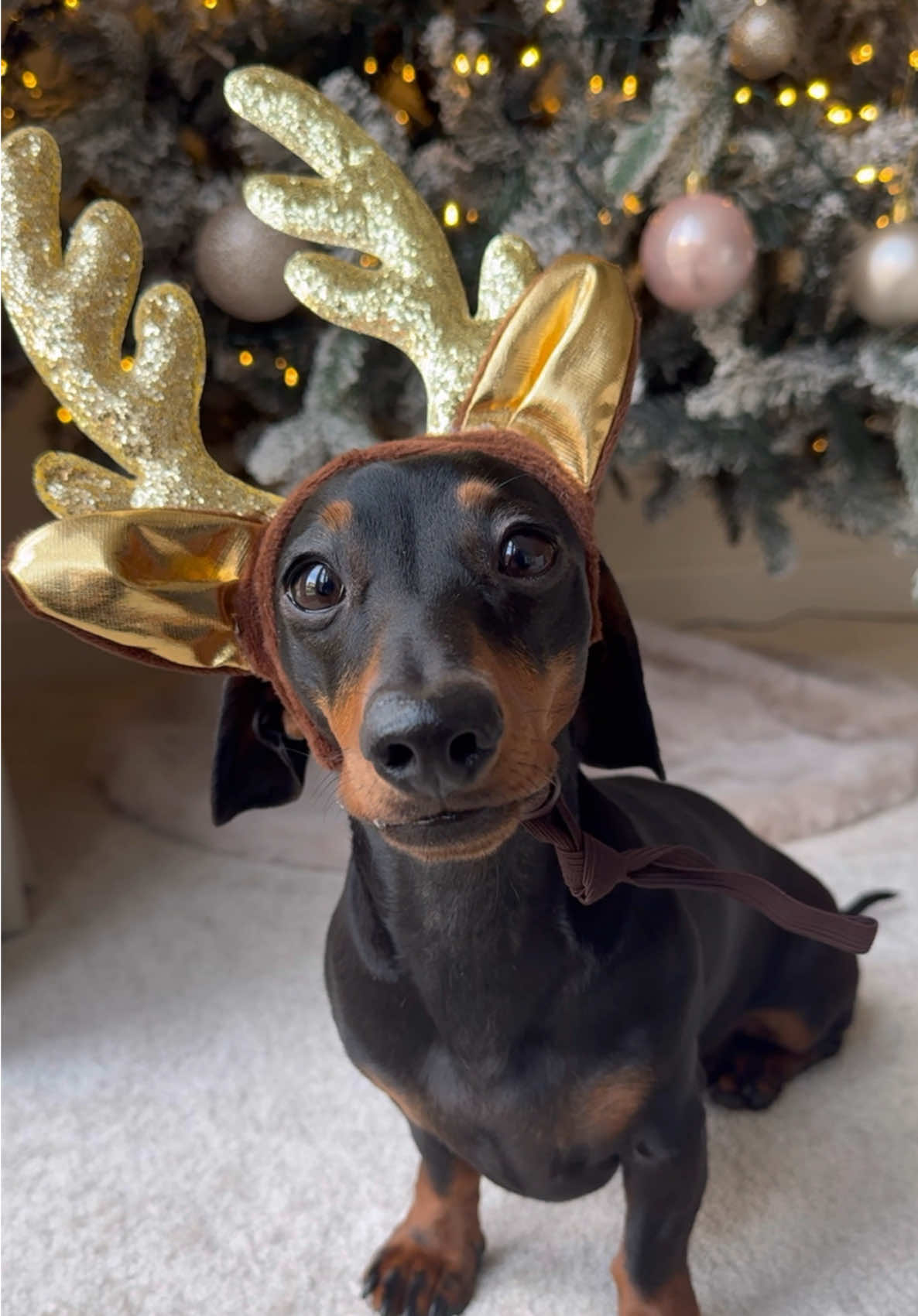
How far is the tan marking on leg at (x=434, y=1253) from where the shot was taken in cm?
88

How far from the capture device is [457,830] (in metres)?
0.60

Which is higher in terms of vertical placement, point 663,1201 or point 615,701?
point 615,701

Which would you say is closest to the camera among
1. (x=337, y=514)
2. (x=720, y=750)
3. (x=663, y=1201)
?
(x=337, y=514)

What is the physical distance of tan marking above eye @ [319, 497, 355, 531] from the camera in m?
0.65

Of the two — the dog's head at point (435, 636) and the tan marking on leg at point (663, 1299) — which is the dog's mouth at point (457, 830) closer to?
the dog's head at point (435, 636)

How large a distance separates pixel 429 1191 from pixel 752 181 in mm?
1092

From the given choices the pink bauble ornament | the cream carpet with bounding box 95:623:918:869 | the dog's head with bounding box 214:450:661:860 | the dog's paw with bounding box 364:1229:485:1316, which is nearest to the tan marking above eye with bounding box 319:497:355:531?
the dog's head with bounding box 214:450:661:860

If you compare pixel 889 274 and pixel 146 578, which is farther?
pixel 889 274

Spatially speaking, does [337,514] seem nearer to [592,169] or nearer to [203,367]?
[203,367]

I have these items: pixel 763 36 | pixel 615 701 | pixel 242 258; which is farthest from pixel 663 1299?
pixel 763 36

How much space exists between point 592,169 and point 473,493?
0.84 m

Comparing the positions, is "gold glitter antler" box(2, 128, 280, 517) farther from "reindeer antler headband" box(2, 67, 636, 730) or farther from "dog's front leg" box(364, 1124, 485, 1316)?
"dog's front leg" box(364, 1124, 485, 1316)

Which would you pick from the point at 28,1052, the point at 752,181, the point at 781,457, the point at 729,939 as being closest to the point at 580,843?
the point at 729,939

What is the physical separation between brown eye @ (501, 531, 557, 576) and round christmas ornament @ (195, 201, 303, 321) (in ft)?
2.43
